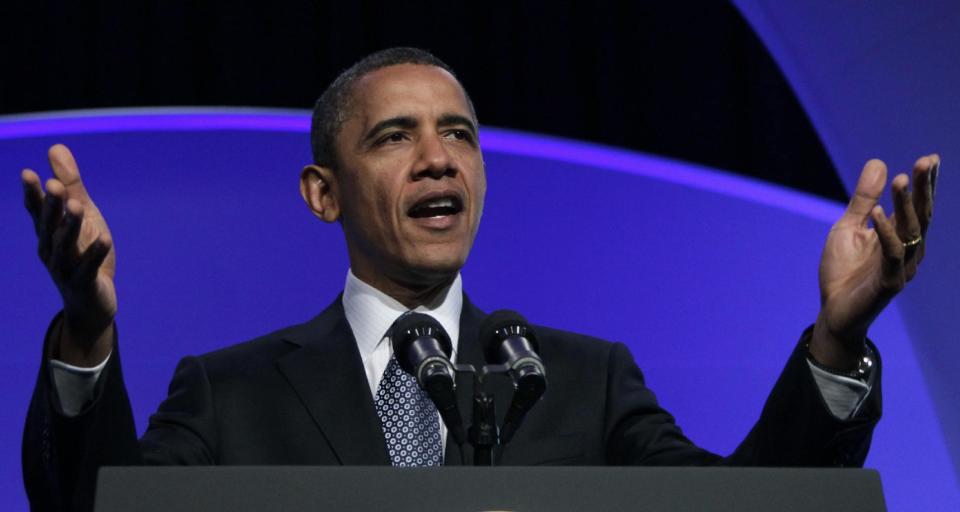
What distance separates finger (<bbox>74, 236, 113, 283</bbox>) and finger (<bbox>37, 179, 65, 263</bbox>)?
0.04 meters

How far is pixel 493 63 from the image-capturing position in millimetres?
3652

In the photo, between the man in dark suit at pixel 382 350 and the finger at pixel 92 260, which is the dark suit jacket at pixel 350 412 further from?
the finger at pixel 92 260

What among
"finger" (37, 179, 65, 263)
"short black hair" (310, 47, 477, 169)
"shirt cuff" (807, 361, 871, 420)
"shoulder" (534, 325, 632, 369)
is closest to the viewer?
"finger" (37, 179, 65, 263)

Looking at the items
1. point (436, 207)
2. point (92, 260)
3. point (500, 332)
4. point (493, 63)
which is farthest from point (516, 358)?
point (493, 63)

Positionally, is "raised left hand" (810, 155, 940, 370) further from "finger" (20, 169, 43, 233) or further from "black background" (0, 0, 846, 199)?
"black background" (0, 0, 846, 199)

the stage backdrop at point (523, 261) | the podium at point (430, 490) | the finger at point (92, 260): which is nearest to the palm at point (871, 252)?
the podium at point (430, 490)

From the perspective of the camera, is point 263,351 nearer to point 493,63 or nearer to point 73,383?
point 73,383

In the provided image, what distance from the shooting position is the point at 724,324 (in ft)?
9.84

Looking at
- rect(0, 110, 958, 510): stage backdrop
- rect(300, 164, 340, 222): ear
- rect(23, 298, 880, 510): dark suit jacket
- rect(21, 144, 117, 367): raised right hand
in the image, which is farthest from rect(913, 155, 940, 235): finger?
rect(0, 110, 958, 510): stage backdrop

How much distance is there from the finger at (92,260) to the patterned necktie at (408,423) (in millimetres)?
635

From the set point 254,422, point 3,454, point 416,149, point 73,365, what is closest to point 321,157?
point 416,149

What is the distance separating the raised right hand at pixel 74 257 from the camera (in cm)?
137

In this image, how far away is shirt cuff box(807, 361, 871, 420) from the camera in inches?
61.6

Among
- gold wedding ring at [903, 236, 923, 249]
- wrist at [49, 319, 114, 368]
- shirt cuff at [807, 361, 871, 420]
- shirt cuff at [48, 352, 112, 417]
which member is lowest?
shirt cuff at [48, 352, 112, 417]
